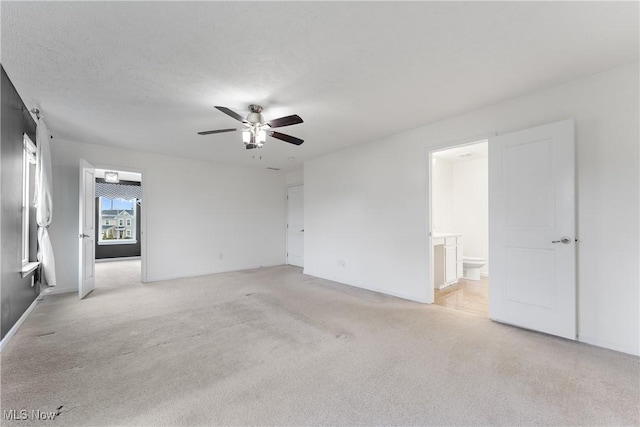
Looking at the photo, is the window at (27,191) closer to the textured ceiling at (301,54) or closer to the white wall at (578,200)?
the textured ceiling at (301,54)

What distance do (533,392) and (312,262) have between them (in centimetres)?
417

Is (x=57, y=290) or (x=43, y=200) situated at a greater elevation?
(x=43, y=200)

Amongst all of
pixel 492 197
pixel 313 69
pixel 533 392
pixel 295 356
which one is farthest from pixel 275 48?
pixel 533 392

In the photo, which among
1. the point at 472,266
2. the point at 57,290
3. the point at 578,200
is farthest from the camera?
the point at 472,266

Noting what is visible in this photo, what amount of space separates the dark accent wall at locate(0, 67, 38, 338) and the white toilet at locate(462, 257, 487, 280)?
20.3ft

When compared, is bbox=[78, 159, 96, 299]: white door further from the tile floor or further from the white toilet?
the white toilet

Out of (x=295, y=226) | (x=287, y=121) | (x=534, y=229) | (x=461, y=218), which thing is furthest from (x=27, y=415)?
(x=461, y=218)

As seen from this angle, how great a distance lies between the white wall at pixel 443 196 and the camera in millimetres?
5438

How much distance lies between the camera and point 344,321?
3.11 meters

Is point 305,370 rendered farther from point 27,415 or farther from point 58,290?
point 58,290

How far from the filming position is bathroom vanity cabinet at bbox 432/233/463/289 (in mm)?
4418

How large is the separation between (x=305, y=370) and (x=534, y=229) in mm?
2614

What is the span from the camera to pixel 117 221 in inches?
343

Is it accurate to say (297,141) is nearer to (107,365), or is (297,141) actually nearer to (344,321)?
(344,321)
